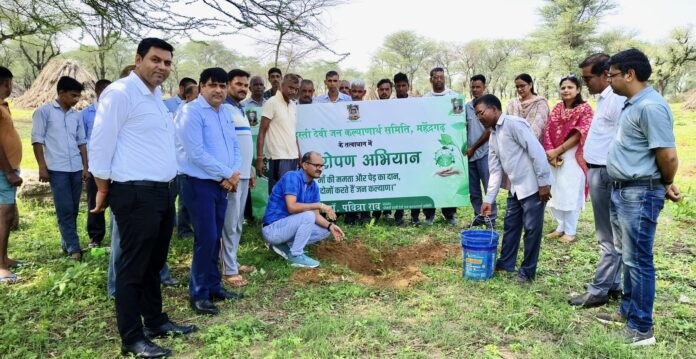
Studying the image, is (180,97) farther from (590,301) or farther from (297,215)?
(590,301)

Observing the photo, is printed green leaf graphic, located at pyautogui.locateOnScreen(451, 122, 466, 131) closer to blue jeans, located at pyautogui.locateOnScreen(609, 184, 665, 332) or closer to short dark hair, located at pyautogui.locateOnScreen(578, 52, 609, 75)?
short dark hair, located at pyautogui.locateOnScreen(578, 52, 609, 75)

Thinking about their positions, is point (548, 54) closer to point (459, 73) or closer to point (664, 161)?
point (459, 73)

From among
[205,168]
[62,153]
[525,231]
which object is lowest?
[525,231]

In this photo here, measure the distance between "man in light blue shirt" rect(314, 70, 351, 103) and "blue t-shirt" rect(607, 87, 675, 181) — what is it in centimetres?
436

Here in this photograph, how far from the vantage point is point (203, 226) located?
3.90 metres

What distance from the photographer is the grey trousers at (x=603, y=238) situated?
3.90 metres

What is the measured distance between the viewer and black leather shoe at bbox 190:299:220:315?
3896 millimetres

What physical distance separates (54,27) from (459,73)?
62388mm

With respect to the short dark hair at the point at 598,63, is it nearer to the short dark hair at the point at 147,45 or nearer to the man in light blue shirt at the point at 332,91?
Answer: the short dark hair at the point at 147,45

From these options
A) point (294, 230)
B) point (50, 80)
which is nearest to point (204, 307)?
point (294, 230)

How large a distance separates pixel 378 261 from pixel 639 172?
115 inches

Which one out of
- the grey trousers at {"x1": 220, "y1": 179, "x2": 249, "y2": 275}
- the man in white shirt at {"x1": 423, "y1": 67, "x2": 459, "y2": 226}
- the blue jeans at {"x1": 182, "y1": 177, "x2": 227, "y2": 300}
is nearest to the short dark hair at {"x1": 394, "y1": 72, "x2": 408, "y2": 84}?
the man in white shirt at {"x1": 423, "y1": 67, "x2": 459, "y2": 226}

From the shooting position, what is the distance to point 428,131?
6.75 meters

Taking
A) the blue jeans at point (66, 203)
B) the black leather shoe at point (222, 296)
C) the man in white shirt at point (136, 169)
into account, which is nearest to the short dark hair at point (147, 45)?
the man in white shirt at point (136, 169)
